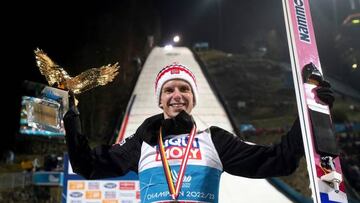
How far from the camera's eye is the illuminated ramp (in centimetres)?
702

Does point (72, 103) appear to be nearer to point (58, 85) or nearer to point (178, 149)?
point (58, 85)

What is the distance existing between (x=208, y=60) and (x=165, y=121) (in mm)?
16351

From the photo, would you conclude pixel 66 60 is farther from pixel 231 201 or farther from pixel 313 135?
pixel 313 135

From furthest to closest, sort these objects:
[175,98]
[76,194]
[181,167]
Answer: [76,194] → [175,98] → [181,167]

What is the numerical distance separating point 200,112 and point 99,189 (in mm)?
6150

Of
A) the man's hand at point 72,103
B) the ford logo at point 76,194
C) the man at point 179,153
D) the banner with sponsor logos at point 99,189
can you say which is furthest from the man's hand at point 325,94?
the ford logo at point 76,194

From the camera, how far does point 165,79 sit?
2369 millimetres

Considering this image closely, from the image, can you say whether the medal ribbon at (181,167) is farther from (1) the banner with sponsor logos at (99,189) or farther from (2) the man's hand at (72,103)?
(1) the banner with sponsor logos at (99,189)

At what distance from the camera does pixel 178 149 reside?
2076 millimetres

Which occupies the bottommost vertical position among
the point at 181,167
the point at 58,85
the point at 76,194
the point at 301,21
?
the point at 181,167

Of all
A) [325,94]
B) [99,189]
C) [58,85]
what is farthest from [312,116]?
[99,189]

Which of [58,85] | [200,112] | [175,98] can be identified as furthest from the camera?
[200,112]

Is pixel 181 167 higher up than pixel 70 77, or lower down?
lower down

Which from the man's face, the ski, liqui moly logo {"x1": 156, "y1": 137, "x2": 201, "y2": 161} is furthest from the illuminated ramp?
the ski
